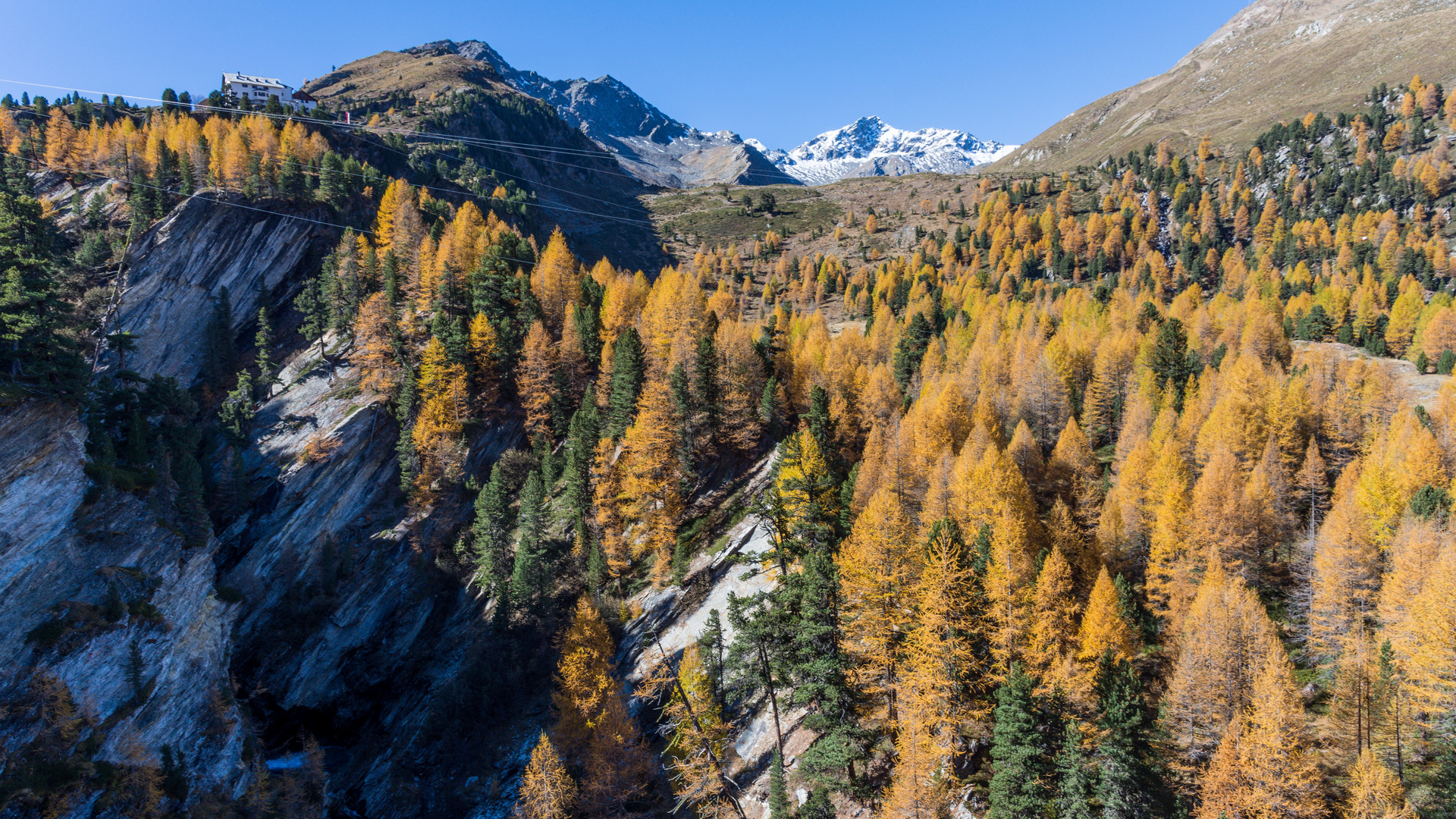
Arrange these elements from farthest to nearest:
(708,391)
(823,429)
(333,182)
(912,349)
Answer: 1. (333,182)
2. (912,349)
3. (708,391)
4. (823,429)

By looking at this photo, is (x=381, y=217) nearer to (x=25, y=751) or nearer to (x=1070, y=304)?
(x=25, y=751)

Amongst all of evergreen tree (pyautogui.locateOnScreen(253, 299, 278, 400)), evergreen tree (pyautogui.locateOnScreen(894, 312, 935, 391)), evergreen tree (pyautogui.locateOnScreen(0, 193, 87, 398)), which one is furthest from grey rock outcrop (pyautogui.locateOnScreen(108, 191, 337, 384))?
evergreen tree (pyautogui.locateOnScreen(894, 312, 935, 391))

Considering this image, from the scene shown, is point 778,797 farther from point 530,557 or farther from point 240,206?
point 240,206

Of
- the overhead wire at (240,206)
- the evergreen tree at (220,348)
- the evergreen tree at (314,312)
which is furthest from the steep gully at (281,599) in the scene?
the evergreen tree at (314,312)

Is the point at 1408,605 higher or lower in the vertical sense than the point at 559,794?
higher

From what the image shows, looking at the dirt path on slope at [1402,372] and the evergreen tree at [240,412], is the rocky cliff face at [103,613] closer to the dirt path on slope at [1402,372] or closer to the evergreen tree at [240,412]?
the evergreen tree at [240,412]

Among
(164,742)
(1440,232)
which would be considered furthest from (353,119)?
(1440,232)

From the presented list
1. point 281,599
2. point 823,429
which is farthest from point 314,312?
point 823,429

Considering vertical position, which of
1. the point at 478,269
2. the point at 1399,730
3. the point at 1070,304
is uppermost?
the point at 478,269
